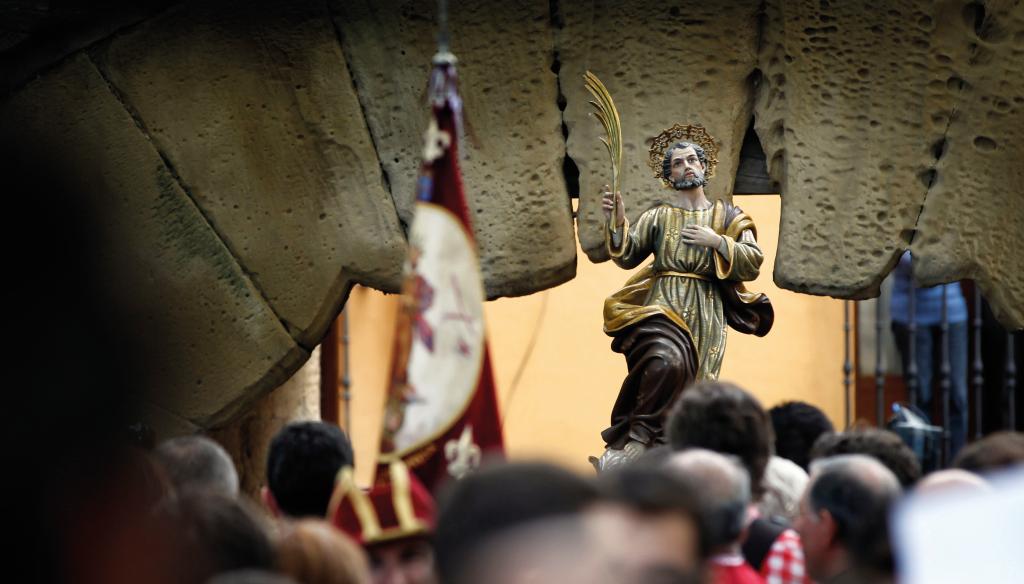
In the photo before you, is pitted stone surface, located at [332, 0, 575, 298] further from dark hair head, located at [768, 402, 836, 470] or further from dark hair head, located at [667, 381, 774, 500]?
dark hair head, located at [667, 381, 774, 500]

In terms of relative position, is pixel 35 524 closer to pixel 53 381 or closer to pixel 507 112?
pixel 53 381

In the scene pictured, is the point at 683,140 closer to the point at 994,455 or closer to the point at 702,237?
the point at 702,237

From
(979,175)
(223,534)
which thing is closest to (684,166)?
(979,175)

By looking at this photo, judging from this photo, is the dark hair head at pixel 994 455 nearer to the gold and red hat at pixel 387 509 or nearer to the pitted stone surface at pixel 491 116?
the gold and red hat at pixel 387 509

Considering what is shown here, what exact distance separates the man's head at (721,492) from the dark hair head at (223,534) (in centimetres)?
84

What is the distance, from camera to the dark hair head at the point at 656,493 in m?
2.62

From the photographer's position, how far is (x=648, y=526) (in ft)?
8.36

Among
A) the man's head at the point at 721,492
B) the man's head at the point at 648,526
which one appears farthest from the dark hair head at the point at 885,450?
the man's head at the point at 648,526

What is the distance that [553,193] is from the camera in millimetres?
6676

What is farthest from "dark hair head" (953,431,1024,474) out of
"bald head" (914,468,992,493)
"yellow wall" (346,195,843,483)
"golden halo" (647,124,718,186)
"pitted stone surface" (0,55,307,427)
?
"yellow wall" (346,195,843,483)

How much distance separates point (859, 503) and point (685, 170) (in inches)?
113

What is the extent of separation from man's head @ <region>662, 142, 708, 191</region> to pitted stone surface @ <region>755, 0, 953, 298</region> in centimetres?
60

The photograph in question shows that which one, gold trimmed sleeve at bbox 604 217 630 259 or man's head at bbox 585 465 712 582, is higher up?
gold trimmed sleeve at bbox 604 217 630 259

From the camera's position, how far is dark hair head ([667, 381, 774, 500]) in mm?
3924
